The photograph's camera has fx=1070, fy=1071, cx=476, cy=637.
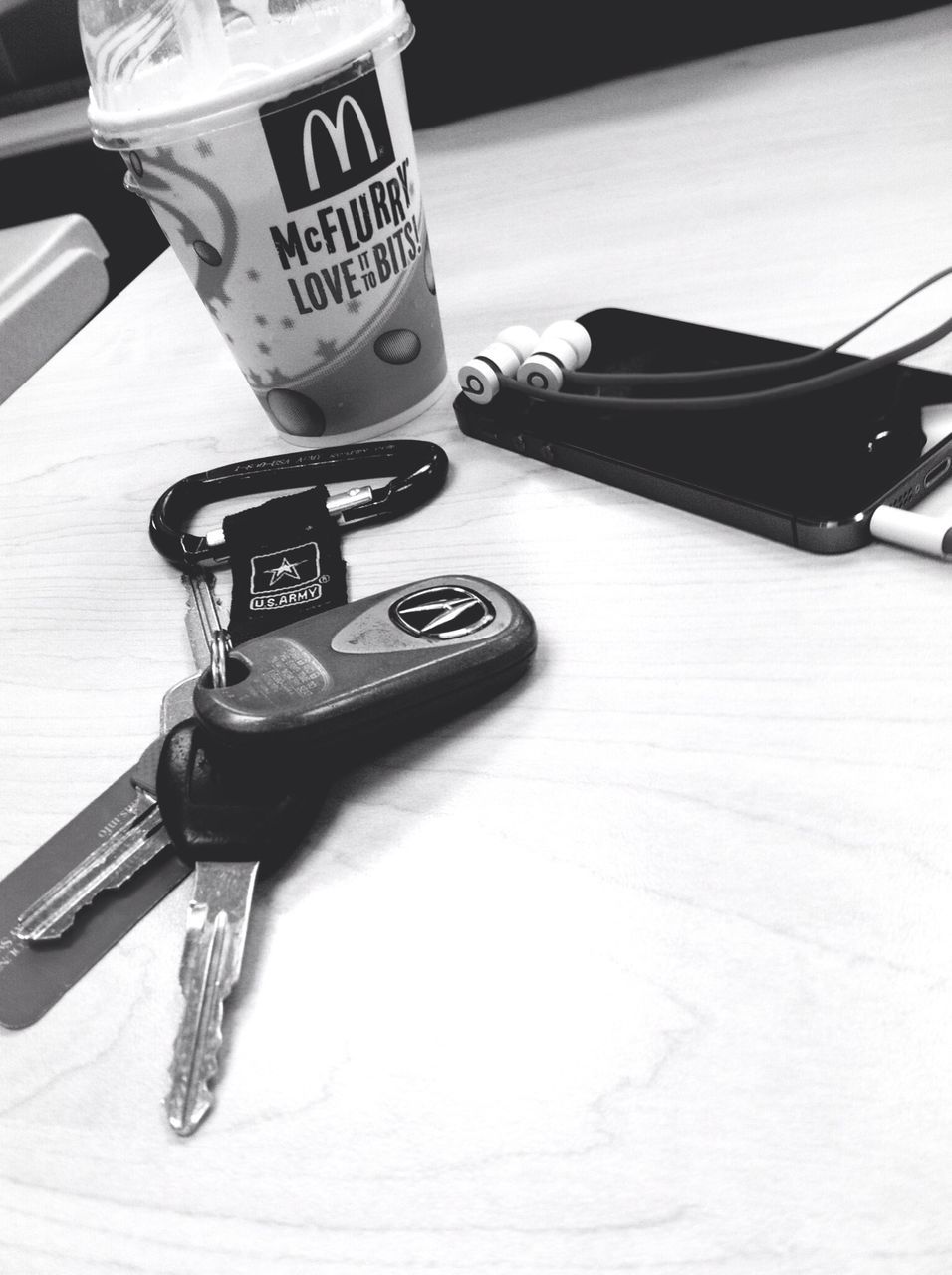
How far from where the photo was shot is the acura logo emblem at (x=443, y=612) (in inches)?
15.4

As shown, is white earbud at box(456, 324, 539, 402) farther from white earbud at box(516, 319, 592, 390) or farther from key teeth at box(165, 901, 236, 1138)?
key teeth at box(165, 901, 236, 1138)

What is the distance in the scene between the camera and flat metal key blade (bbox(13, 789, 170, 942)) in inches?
13.7

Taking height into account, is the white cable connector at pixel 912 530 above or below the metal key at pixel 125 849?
above

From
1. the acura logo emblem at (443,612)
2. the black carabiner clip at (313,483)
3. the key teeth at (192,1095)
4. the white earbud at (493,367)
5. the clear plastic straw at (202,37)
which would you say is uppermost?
the clear plastic straw at (202,37)

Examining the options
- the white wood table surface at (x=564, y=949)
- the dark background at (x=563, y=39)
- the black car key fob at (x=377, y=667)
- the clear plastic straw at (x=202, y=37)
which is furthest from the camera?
the dark background at (x=563, y=39)

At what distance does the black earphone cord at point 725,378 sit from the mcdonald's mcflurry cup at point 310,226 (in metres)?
0.07

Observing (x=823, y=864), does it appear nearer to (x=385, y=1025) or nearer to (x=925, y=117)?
(x=385, y=1025)

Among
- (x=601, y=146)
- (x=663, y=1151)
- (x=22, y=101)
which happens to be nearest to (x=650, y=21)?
(x=601, y=146)

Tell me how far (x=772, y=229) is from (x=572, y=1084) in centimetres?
57

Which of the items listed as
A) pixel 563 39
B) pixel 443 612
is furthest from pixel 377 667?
pixel 563 39

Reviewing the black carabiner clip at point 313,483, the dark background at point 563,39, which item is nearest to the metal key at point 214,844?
the black carabiner clip at point 313,483

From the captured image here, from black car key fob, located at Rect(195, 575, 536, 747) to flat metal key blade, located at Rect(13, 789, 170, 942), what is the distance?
0.05m

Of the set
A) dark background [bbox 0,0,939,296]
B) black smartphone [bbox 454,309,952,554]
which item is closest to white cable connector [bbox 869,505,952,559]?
black smartphone [bbox 454,309,952,554]

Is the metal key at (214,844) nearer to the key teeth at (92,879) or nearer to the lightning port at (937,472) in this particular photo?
the key teeth at (92,879)
